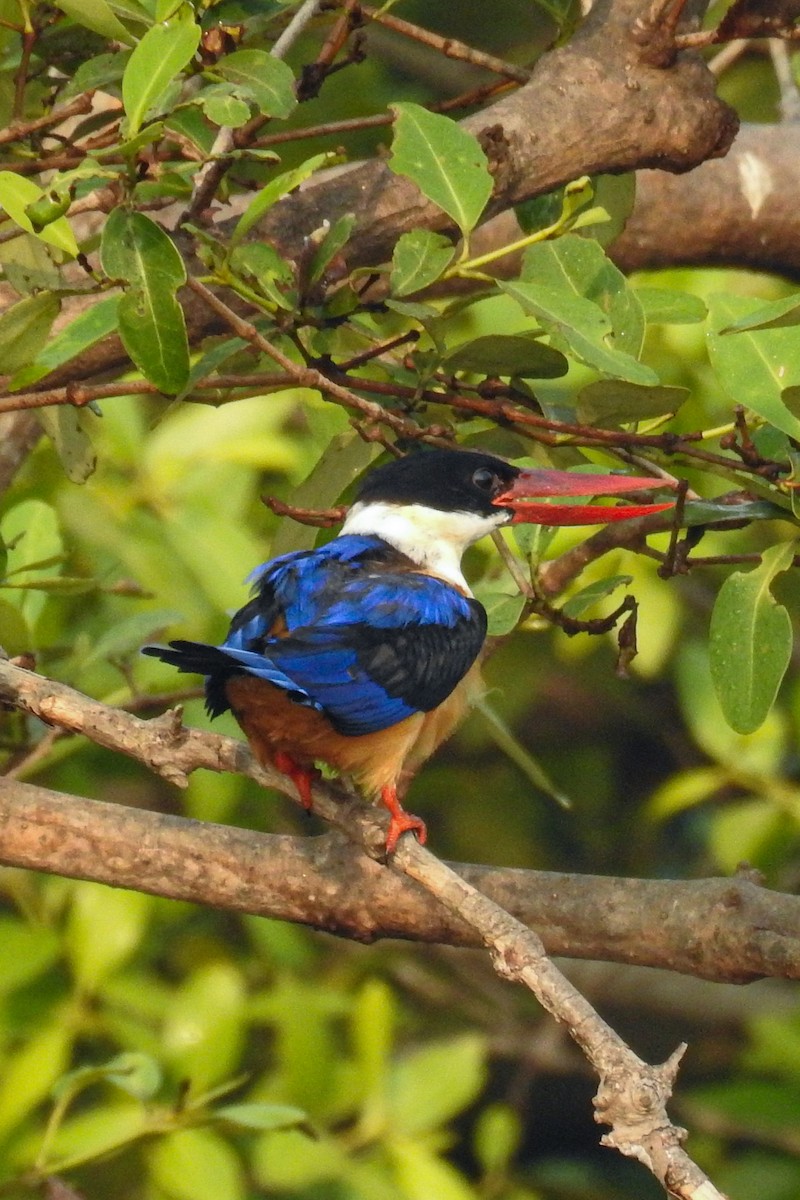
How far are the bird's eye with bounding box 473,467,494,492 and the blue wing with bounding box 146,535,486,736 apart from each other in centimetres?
22

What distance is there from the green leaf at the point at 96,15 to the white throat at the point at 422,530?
1.01 m

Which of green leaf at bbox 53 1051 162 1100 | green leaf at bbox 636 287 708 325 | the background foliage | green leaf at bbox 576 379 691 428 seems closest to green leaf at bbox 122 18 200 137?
the background foliage

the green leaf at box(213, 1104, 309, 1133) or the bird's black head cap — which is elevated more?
the bird's black head cap

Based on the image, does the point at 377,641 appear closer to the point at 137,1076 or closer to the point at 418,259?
the point at 418,259

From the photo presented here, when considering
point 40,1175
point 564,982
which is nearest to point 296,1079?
point 40,1175

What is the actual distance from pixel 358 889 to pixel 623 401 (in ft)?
2.37

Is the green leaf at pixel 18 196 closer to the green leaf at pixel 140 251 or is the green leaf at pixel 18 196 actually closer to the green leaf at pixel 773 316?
the green leaf at pixel 140 251

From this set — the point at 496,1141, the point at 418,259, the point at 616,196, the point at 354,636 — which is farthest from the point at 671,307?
the point at 496,1141

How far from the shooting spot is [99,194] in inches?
85.0

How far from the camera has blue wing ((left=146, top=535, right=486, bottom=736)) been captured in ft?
7.61

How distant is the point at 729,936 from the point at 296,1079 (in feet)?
4.35

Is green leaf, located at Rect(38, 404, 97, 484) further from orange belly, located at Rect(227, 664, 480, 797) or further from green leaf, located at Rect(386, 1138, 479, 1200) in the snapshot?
green leaf, located at Rect(386, 1138, 479, 1200)

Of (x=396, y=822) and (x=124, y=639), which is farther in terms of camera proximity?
(x=124, y=639)

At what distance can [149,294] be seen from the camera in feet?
6.24
